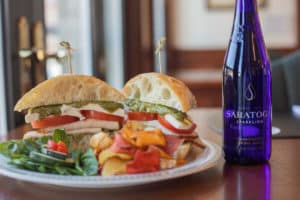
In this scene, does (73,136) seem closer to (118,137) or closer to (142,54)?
(118,137)

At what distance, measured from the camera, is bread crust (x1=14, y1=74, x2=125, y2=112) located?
104 cm

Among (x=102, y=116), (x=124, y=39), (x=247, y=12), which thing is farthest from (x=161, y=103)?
(x=124, y=39)

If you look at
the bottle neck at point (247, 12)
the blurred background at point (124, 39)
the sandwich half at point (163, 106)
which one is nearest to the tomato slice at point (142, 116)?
the sandwich half at point (163, 106)

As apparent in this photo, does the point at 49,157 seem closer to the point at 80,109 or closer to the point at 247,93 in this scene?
the point at 80,109

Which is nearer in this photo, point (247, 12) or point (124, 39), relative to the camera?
point (247, 12)

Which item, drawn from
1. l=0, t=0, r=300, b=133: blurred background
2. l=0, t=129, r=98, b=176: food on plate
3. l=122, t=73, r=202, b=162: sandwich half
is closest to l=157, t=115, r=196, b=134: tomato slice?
l=122, t=73, r=202, b=162: sandwich half

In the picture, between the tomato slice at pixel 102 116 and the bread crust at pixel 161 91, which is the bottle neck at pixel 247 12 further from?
the tomato slice at pixel 102 116

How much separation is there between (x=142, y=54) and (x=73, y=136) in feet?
8.55

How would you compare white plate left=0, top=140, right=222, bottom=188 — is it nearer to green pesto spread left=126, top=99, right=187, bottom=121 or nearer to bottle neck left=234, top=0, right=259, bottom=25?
green pesto spread left=126, top=99, right=187, bottom=121

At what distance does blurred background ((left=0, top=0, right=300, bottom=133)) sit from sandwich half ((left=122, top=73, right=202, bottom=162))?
0.86m

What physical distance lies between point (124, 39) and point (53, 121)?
2419 millimetres

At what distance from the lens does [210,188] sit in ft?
2.78

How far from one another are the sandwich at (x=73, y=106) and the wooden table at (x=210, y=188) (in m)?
0.16

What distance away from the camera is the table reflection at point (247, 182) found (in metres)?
0.80
